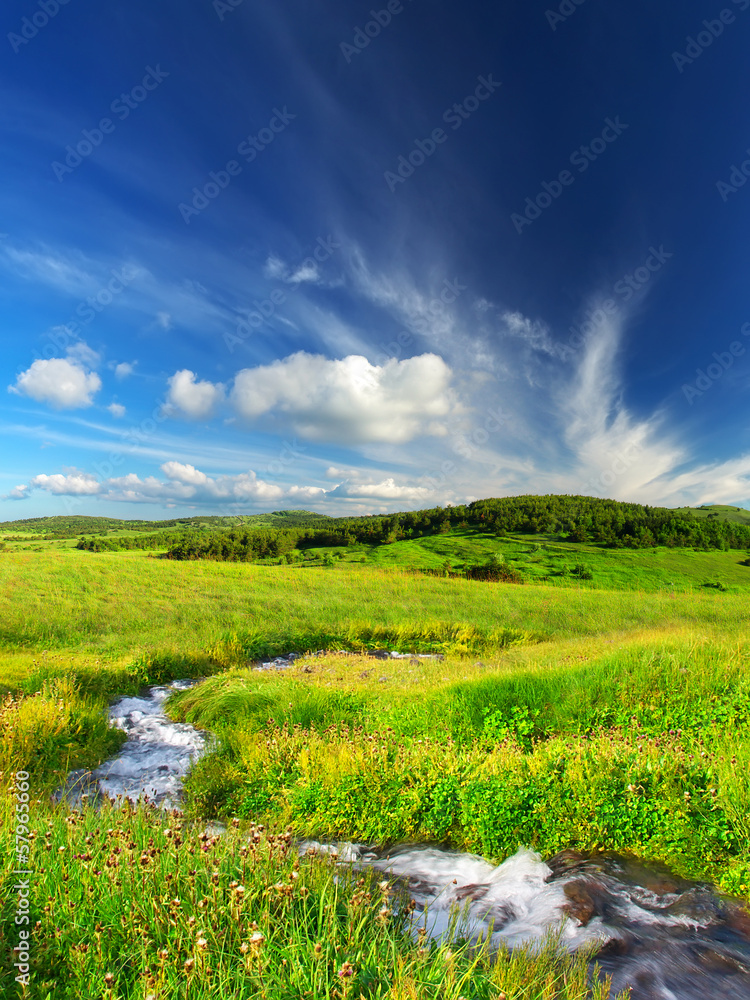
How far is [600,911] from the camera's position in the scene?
Answer: 170 inches

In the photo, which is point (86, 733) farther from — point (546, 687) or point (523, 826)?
point (546, 687)

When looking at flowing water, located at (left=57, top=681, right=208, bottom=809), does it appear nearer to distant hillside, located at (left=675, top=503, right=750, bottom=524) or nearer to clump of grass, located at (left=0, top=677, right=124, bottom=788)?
clump of grass, located at (left=0, top=677, right=124, bottom=788)

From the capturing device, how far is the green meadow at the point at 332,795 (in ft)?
9.59

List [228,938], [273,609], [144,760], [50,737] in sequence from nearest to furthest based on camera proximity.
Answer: [228,938] → [50,737] → [144,760] → [273,609]

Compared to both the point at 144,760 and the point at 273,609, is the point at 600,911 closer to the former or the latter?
the point at 144,760

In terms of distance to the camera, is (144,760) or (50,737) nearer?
(50,737)

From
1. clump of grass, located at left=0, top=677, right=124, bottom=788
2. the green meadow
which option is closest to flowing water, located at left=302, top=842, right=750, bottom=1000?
the green meadow

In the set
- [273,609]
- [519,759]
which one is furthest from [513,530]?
[519,759]

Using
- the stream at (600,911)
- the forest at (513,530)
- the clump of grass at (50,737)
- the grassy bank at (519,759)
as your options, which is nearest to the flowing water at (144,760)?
the clump of grass at (50,737)

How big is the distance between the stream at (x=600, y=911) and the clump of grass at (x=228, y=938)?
16.6 inches

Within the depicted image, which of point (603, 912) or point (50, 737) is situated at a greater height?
point (603, 912)

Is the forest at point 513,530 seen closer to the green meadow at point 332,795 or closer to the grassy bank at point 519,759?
the green meadow at point 332,795

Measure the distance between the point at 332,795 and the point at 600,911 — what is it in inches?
145

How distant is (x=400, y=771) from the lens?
6.96m
